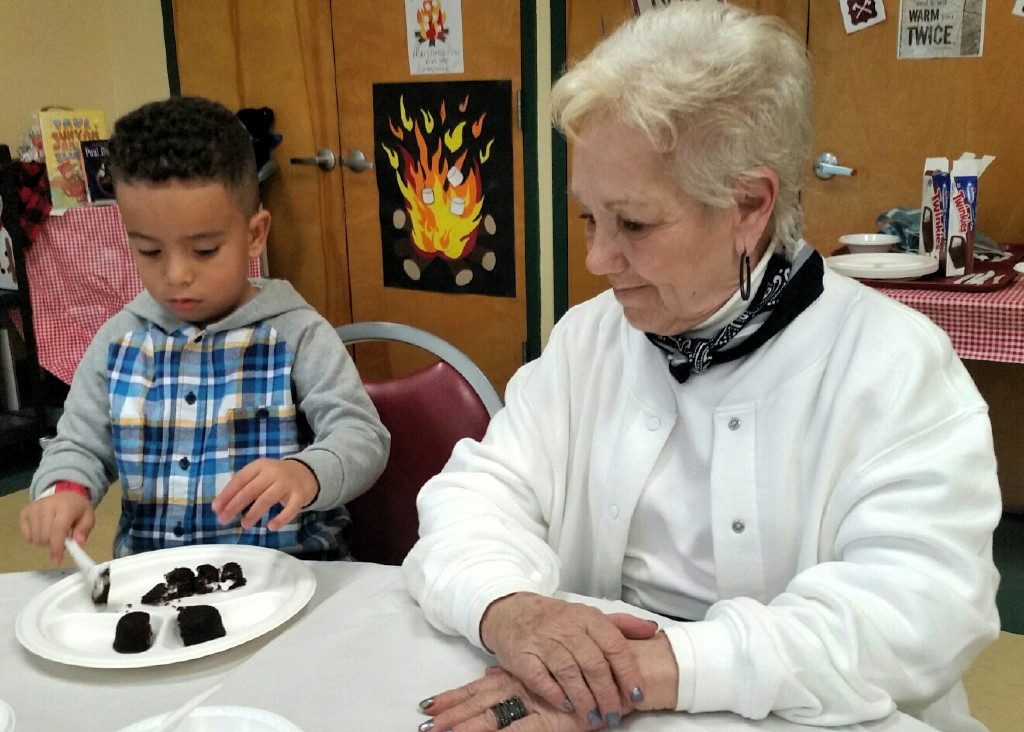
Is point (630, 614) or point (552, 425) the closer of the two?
point (630, 614)

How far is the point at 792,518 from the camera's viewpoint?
1085mm

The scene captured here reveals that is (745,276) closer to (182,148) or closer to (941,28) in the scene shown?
(182,148)

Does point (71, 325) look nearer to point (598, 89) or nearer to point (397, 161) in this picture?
point (397, 161)

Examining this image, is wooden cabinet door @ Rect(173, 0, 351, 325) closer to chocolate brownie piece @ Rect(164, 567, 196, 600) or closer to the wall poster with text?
the wall poster with text

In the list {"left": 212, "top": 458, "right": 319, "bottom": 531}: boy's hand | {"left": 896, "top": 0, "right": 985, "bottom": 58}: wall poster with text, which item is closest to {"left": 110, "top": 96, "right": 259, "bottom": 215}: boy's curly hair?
{"left": 212, "top": 458, "right": 319, "bottom": 531}: boy's hand

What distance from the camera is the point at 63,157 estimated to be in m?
3.86

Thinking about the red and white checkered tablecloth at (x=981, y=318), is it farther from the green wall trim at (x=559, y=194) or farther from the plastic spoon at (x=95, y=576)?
the plastic spoon at (x=95, y=576)

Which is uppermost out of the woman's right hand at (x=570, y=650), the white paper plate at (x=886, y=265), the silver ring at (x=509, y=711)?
the white paper plate at (x=886, y=265)

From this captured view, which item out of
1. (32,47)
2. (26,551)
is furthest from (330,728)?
(32,47)

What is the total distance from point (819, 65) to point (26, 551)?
120 inches

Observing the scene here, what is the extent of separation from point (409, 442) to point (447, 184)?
2.36 meters

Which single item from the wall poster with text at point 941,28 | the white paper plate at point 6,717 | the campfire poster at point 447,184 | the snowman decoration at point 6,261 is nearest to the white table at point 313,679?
the white paper plate at point 6,717

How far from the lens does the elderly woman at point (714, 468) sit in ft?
2.86

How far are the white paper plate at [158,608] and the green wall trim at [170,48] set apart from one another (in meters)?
3.84
